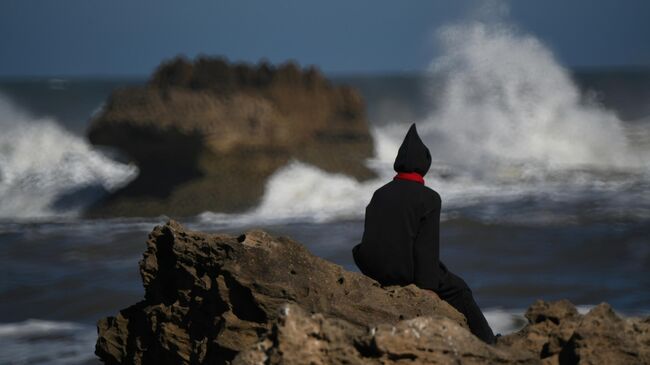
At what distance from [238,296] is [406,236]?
0.75 m

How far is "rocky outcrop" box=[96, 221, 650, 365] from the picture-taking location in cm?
334

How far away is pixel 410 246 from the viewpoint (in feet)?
15.3

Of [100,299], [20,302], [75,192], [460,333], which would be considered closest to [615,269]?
[100,299]

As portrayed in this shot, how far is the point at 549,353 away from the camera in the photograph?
387 cm

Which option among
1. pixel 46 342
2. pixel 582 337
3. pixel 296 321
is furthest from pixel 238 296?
pixel 46 342

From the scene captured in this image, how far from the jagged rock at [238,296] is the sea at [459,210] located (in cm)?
199

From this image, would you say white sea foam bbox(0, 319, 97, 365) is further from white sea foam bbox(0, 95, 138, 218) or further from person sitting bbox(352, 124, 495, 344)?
white sea foam bbox(0, 95, 138, 218)

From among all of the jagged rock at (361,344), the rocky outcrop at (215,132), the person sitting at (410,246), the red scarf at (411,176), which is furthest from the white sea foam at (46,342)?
the rocky outcrop at (215,132)

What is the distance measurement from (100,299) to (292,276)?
4894 mm

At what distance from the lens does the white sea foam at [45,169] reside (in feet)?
51.0

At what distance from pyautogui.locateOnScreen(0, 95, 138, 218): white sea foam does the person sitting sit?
10.3 metres

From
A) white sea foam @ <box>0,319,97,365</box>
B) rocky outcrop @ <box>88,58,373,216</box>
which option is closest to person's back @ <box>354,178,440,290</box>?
white sea foam @ <box>0,319,97,365</box>

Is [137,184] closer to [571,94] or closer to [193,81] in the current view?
[193,81]

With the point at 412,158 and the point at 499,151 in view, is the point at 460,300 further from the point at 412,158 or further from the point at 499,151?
the point at 499,151
